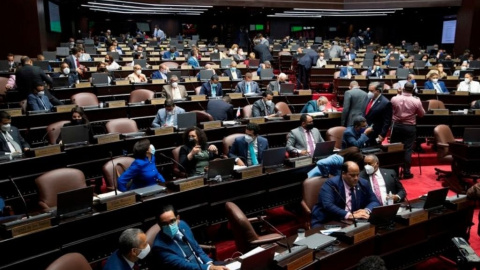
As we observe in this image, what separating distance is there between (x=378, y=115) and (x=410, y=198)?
4.20 ft

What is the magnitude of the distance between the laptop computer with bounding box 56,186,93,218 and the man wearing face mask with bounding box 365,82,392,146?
4102 mm

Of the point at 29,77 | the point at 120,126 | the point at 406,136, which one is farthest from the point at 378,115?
the point at 29,77

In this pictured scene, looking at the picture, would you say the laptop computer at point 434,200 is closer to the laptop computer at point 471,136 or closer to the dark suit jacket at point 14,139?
the laptop computer at point 471,136

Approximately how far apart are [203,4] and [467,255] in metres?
13.5

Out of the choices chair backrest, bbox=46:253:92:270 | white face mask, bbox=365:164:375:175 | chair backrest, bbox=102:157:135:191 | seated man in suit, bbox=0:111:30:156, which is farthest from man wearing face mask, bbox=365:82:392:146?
seated man in suit, bbox=0:111:30:156

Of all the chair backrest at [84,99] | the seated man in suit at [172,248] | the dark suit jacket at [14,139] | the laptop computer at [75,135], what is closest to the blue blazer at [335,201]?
the seated man in suit at [172,248]

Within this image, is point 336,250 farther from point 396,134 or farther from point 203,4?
point 203,4

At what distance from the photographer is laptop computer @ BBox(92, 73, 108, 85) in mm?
7863

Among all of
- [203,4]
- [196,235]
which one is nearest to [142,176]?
[196,235]

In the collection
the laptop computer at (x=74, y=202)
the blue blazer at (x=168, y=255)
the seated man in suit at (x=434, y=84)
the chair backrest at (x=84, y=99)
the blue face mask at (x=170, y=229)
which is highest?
the seated man in suit at (x=434, y=84)

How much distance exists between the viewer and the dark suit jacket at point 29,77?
7.15m

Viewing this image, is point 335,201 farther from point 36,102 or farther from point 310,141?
point 36,102

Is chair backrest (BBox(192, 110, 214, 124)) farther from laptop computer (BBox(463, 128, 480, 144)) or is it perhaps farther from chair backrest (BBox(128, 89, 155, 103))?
laptop computer (BBox(463, 128, 480, 144))

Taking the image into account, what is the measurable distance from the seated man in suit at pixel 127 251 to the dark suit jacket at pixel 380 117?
4.15m
